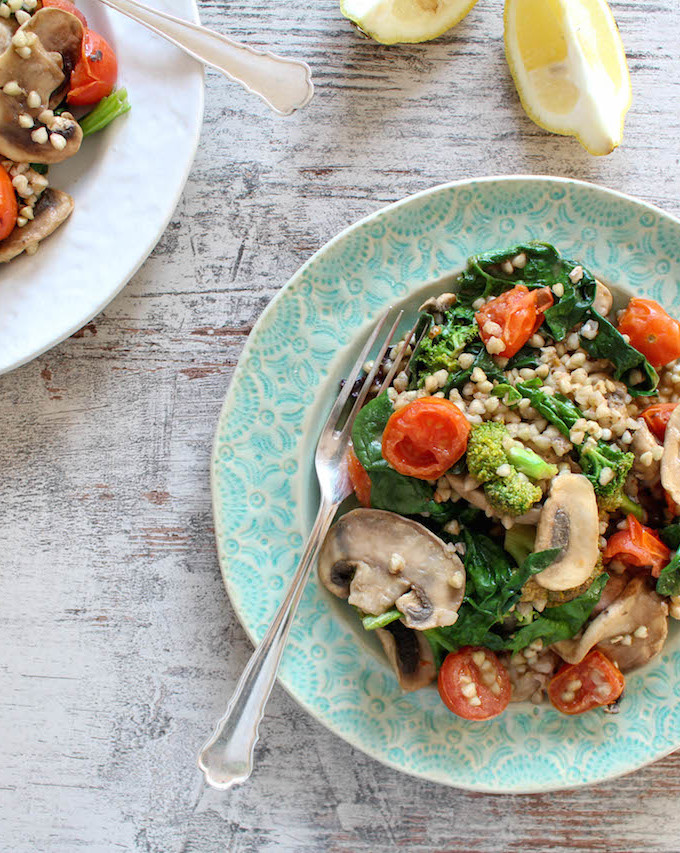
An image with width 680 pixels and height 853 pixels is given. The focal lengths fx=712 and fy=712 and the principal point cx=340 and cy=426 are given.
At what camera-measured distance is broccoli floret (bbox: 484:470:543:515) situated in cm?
231

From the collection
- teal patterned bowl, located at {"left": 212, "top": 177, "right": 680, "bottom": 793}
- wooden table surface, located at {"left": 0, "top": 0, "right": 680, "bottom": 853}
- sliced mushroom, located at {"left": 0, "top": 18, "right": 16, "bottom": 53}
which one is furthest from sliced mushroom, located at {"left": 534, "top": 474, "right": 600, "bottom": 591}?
sliced mushroom, located at {"left": 0, "top": 18, "right": 16, "bottom": 53}

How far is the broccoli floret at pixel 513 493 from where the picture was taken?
231 centimetres

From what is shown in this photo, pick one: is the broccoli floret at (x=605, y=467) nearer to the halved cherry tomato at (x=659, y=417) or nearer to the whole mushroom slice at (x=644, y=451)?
the whole mushroom slice at (x=644, y=451)

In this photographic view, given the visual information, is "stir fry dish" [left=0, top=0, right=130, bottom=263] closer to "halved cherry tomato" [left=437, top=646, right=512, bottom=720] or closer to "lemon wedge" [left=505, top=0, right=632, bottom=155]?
"lemon wedge" [left=505, top=0, right=632, bottom=155]

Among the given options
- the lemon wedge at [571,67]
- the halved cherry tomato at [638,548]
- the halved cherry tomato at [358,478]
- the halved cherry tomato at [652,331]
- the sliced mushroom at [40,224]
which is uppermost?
the lemon wedge at [571,67]

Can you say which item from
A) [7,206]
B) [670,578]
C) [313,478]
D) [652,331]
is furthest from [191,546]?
[652,331]

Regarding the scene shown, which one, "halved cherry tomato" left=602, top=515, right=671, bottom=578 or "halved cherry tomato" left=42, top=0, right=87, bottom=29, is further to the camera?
"halved cherry tomato" left=42, top=0, right=87, bottom=29

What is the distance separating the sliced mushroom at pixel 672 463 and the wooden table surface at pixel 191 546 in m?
1.11

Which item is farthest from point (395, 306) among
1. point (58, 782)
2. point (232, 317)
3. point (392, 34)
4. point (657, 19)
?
point (58, 782)

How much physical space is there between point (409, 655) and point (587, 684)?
0.66 meters

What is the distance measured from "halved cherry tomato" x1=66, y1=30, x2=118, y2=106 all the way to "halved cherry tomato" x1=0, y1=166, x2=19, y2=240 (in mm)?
398

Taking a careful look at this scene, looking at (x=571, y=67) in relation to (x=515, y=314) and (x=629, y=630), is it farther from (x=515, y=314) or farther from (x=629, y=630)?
(x=629, y=630)

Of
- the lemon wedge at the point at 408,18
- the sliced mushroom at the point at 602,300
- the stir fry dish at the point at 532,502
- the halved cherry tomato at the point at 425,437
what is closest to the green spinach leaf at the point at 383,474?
the stir fry dish at the point at 532,502

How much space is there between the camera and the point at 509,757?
2686mm
